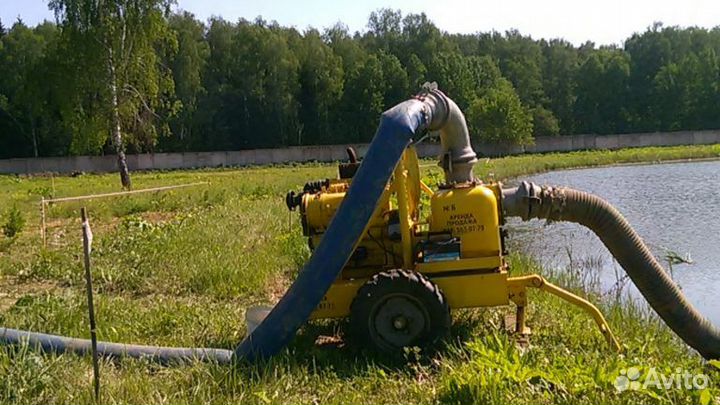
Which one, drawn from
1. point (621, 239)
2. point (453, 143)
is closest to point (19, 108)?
point (453, 143)


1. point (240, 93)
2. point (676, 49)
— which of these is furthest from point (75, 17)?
point (676, 49)

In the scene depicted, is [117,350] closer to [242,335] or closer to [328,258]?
[242,335]

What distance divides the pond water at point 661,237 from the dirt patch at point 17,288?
6817 millimetres

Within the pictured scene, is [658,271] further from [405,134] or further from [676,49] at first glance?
[676,49]

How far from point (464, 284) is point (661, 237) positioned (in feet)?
31.3

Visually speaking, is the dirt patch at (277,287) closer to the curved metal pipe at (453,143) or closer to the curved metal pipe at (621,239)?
the curved metal pipe at (453,143)

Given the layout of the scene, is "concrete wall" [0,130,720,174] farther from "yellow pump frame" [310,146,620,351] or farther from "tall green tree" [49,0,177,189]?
"yellow pump frame" [310,146,620,351]

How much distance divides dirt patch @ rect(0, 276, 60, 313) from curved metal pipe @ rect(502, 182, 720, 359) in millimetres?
5770

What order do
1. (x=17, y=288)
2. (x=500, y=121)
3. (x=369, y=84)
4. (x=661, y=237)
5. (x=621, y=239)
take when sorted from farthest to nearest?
(x=369, y=84) → (x=500, y=121) → (x=661, y=237) → (x=17, y=288) → (x=621, y=239)

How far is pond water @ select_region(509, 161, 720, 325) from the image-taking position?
32.7 ft

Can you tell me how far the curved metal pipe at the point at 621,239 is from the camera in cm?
605

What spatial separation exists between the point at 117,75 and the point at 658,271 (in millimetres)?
26497

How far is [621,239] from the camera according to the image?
6125mm

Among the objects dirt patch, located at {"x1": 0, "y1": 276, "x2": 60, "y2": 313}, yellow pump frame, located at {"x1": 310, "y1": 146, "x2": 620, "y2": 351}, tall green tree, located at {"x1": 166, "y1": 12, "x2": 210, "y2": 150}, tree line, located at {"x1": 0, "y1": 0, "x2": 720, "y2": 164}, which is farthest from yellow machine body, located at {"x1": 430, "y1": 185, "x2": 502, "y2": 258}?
tall green tree, located at {"x1": 166, "y1": 12, "x2": 210, "y2": 150}
